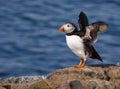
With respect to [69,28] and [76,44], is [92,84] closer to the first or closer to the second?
[76,44]

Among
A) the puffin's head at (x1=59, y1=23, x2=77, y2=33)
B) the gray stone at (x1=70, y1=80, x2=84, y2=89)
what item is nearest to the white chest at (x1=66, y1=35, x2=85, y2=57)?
the puffin's head at (x1=59, y1=23, x2=77, y2=33)

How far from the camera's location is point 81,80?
14.2 meters

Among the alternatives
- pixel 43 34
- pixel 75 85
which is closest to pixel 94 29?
pixel 75 85

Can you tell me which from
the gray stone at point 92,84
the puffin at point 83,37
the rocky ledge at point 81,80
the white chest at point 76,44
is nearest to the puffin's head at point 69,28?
the puffin at point 83,37

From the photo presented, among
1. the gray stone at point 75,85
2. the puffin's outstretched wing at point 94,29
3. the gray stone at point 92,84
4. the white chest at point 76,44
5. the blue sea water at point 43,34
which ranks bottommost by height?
the blue sea water at point 43,34

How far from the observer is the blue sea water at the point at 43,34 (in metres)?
29.6

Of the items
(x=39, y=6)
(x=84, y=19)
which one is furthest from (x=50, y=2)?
(x=84, y=19)

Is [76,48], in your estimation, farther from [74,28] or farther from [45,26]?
[45,26]

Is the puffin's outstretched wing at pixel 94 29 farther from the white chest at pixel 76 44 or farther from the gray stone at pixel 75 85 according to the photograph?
the gray stone at pixel 75 85

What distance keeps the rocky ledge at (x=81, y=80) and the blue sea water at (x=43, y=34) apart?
1252cm

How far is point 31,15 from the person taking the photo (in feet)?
121

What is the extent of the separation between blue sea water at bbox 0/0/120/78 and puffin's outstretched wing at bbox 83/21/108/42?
39.7ft

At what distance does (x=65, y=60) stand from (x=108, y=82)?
52.1ft

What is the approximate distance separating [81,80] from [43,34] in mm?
19229
